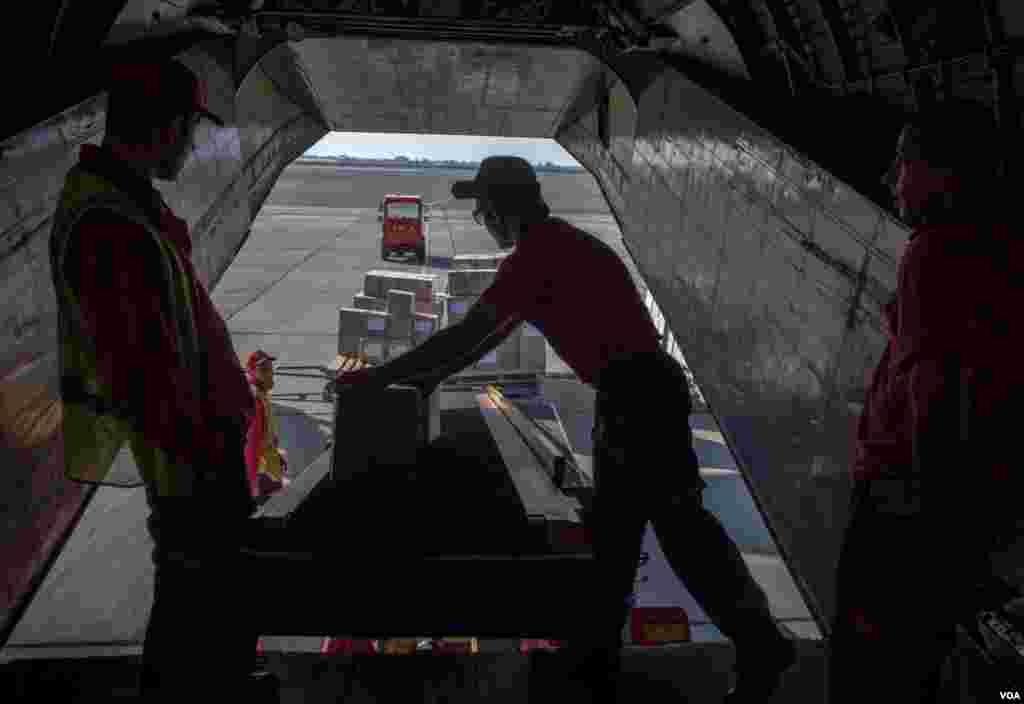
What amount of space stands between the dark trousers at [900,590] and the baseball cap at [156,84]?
2076 mm

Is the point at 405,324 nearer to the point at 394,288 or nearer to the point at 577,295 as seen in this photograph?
the point at 394,288

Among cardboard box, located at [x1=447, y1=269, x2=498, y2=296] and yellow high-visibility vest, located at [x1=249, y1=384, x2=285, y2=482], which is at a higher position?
cardboard box, located at [x1=447, y1=269, x2=498, y2=296]

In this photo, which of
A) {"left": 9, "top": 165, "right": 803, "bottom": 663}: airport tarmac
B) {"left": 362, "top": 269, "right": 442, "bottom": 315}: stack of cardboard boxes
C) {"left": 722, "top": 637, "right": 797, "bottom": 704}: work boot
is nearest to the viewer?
{"left": 722, "top": 637, "right": 797, "bottom": 704}: work boot

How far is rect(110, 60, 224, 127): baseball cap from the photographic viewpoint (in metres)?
1.70

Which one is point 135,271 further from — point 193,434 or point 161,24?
point 161,24

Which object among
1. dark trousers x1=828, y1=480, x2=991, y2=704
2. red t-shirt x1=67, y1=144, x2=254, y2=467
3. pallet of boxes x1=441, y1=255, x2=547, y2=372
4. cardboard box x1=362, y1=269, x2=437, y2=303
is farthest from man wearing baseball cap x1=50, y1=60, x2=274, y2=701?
cardboard box x1=362, y1=269, x2=437, y2=303

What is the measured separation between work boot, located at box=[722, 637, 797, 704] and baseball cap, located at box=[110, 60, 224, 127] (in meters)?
2.36

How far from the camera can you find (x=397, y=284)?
1289cm

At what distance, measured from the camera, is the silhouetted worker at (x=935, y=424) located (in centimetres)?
144

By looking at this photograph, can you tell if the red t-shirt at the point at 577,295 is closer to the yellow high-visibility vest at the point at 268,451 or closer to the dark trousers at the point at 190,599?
the dark trousers at the point at 190,599

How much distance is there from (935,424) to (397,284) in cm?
1196

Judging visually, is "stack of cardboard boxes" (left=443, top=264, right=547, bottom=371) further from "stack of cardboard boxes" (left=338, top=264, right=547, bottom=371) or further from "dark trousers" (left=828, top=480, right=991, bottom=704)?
"dark trousers" (left=828, top=480, right=991, bottom=704)

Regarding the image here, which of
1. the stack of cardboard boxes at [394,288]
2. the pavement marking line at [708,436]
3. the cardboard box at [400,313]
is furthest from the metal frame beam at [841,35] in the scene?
the stack of cardboard boxes at [394,288]

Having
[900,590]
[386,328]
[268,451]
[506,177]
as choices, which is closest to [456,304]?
[386,328]
